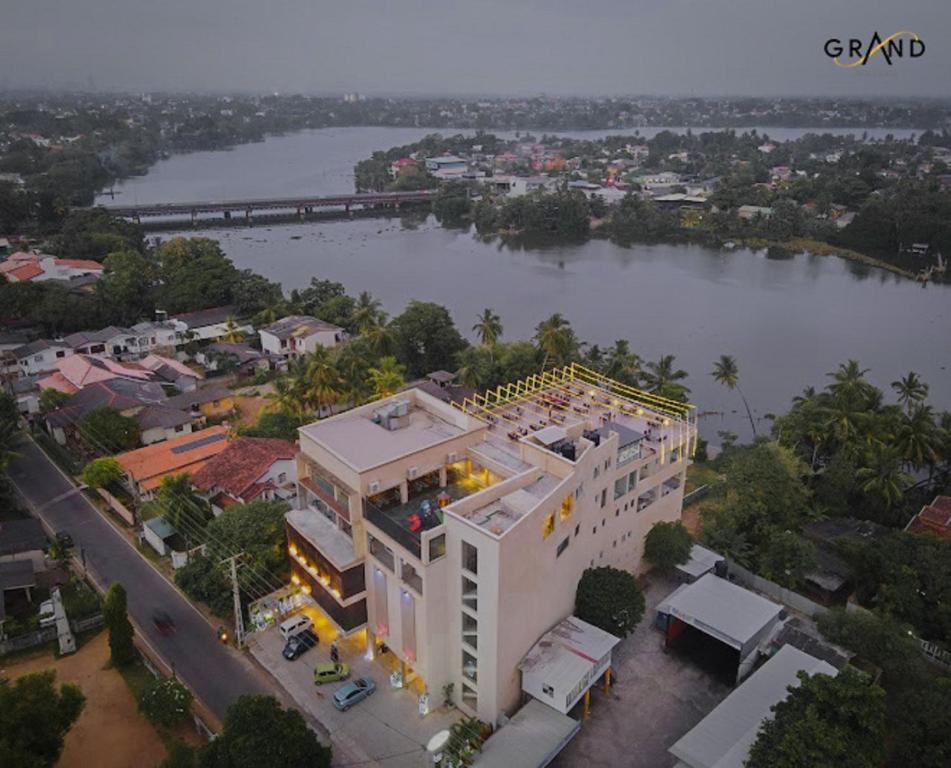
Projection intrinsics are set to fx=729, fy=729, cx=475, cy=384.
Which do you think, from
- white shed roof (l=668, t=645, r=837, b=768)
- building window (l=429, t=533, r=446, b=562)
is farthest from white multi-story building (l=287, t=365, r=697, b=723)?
white shed roof (l=668, t=645, r=837, b=768)

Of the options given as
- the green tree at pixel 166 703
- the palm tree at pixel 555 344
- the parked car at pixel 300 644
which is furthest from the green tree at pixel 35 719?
the palm tree at pixel 555 344

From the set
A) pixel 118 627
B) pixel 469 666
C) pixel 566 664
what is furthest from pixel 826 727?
pixel 118 627

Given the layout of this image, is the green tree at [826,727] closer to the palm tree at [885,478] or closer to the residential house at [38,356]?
the palm tree at [885,478]

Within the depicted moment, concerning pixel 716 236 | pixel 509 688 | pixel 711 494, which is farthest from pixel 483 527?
pixel 716 236

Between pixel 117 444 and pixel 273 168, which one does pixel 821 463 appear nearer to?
pixel 117 444

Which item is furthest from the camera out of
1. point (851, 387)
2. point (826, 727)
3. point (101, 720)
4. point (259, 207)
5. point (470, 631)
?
point (259, 207)

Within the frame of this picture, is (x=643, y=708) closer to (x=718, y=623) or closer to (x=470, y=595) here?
(x=718, y=623)

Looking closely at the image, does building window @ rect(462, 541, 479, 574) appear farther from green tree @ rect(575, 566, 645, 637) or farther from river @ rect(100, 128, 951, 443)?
river @ rect(100, 128, 951, 443)
